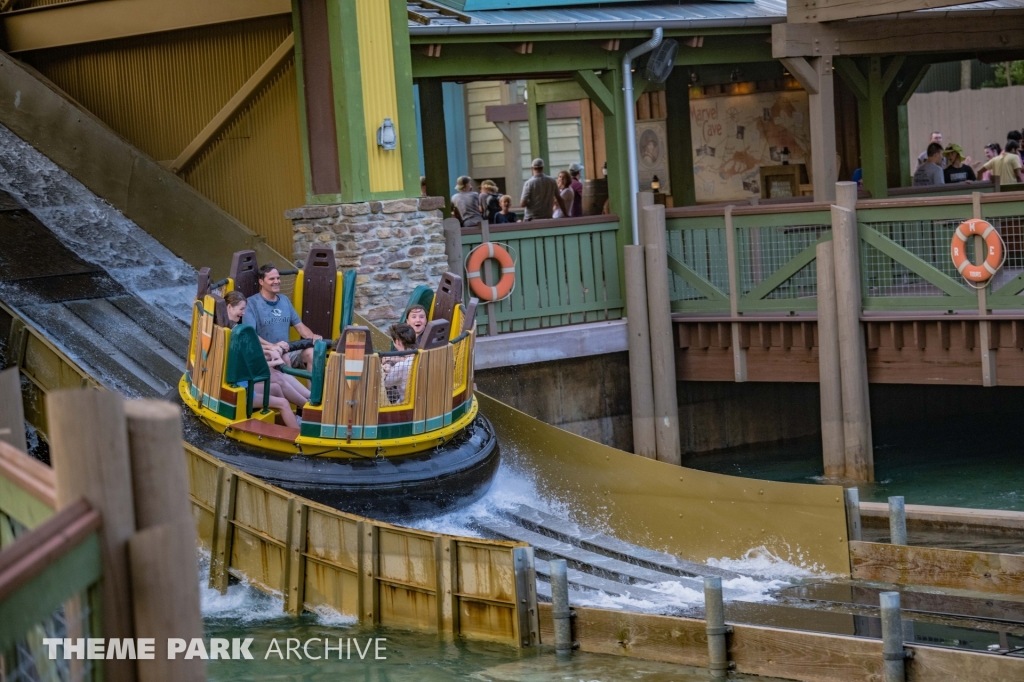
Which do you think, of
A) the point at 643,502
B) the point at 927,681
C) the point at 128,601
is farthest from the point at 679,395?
the point at 128,601

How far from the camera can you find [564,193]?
16375 millimetres

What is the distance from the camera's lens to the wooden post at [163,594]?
2.19 meters

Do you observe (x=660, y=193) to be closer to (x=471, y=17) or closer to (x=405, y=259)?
(x=471, y=17)

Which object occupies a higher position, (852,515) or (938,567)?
(852,515)

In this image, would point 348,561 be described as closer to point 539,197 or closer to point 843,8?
point 539,197

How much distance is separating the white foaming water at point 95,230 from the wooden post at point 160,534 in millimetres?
10449

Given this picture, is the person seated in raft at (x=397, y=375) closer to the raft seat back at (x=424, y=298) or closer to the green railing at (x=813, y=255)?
the raft seat back at (x=424, y=298)

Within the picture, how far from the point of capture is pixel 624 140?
14.4 m

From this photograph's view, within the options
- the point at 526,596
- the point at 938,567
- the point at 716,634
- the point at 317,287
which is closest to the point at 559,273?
the point at 317,287

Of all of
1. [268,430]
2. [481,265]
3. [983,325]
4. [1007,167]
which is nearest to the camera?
[268,430]

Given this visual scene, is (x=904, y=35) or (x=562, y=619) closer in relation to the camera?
(x=562, y=619)

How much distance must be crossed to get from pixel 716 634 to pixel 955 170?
11.9m

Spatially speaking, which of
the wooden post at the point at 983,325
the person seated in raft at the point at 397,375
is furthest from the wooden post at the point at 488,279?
the wooden post at the point at 983,325

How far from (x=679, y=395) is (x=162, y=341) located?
5620 mm
